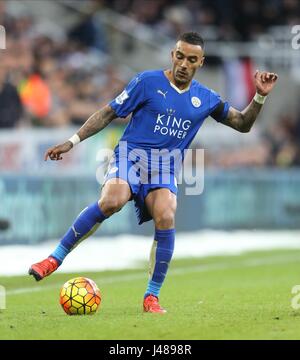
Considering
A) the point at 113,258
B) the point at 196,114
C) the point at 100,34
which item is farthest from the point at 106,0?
the point at 196,114

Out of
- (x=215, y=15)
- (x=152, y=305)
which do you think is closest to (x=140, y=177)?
(x=152, y=305)

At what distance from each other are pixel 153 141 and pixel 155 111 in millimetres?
267

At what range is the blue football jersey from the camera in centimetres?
940

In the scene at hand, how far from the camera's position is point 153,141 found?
945cm

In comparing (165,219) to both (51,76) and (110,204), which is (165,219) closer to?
(110,204)

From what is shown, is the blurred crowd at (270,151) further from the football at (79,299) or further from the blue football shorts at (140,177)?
the football at (79,299)

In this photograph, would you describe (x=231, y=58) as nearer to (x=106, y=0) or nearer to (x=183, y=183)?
(x=106, y=0)

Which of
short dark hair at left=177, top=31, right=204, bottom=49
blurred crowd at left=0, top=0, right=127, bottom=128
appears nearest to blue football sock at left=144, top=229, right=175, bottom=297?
short dark hair at left=177, top=31, right=204, bottom=49

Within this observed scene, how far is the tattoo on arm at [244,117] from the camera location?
9836 mm

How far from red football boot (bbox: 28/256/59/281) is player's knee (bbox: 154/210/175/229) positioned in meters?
0.95

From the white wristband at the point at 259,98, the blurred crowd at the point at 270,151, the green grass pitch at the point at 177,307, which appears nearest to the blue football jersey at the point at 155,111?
the white wristband at the point at 259,98

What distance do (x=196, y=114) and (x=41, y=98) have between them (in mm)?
9734

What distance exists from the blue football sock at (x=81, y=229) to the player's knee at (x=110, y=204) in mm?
54

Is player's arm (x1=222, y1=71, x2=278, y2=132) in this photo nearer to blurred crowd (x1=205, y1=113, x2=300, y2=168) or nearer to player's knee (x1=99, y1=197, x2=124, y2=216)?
player's knee (x1=99, y1=197, x2=124, y2=216)
